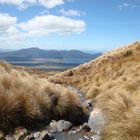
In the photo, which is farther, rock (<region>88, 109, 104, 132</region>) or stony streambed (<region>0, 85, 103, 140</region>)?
rock (<region>88, 109, 104, 132</region>)

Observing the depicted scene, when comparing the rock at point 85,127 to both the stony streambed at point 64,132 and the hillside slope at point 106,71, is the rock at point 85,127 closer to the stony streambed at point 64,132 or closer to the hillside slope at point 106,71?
the stony streambed at point 64,132

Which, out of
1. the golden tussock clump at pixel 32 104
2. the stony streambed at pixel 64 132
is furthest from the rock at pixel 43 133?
the golden tussock clump at pixel 32 104

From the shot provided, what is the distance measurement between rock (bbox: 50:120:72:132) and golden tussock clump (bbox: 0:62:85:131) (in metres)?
→ 0.26

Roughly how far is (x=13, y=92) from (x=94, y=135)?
8.93 feet

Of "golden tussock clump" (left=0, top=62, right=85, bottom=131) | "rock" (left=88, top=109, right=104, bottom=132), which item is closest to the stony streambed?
"rock" (left=88, top=109, right=104, bottom=132)

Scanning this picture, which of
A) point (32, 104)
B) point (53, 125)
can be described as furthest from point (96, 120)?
point (32, 104)

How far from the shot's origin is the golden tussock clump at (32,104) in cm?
980

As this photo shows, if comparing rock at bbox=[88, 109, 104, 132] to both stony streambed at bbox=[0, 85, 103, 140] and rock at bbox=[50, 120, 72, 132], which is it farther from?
rock at bbox=[50, 120, 72, 132]

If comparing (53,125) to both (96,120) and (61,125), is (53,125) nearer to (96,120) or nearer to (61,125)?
(61,125)

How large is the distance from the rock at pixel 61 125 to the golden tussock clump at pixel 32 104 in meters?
0.26

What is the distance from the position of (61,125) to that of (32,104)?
1.43 metres

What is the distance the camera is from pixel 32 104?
10.6m

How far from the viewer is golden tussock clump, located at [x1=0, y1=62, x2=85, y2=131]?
9797 mm

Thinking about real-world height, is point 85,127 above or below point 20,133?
below
